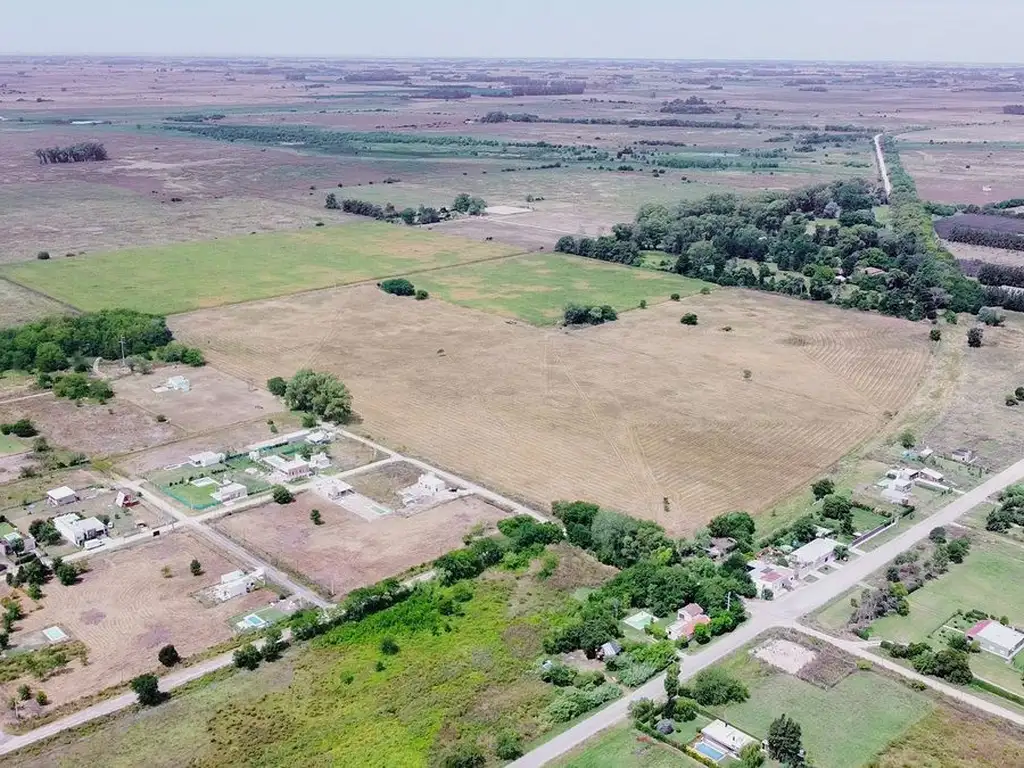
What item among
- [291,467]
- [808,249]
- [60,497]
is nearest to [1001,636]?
[291,467]

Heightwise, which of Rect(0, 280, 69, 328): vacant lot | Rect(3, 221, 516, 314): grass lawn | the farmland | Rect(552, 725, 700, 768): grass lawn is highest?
Rect(3, 221, 516, 314): grass lawn

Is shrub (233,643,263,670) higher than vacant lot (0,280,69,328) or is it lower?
lower

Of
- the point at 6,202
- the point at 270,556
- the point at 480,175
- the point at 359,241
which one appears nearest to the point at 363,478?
the point at 270,556

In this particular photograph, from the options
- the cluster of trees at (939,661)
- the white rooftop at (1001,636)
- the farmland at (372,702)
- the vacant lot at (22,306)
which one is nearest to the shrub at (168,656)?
the farmland at (372,702)

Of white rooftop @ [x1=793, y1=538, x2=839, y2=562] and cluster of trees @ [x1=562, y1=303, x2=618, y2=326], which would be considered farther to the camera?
cluster of trees @ [x1=562, y1=303, x2=618, y2=326]

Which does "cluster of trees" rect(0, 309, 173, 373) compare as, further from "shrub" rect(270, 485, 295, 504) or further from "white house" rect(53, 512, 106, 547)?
"shrub" rect(270, 485, 295, 504)

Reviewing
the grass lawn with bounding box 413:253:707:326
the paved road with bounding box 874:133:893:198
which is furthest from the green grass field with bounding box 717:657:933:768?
the paved road with bounding box 874:133:893:198

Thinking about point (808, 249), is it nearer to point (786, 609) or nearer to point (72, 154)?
point (786, 609)

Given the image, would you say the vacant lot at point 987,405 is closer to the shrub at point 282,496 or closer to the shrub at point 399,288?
the shrub at point 282,496
